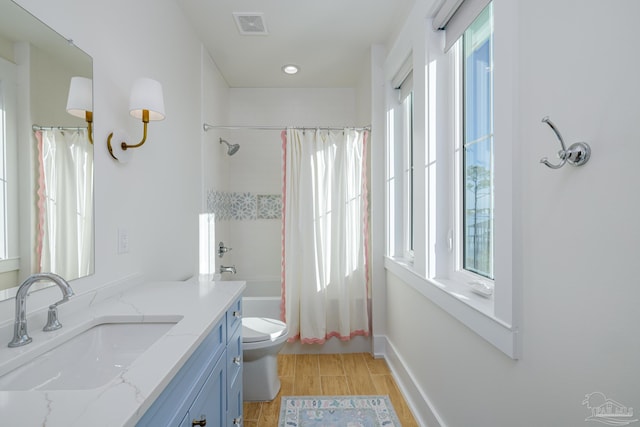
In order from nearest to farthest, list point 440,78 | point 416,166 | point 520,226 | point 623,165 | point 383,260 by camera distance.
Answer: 1. point 623,165
2. point 520,226
3. point 440,78
4. point 416,166
5. point 383,260

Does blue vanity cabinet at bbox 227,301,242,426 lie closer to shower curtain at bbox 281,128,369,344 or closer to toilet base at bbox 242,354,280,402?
toilet base at bbox 242,354,280,402

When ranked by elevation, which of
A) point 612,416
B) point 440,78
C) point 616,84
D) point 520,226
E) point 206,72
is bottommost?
point 612,416

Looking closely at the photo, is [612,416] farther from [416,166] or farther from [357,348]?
[357,348]

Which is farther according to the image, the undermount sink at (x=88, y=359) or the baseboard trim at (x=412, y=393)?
the baseboard trim at (x=412, y=393)

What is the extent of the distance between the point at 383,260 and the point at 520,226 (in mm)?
1695

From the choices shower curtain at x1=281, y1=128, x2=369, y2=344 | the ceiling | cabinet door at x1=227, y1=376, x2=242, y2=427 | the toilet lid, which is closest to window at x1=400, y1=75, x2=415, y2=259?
shower curtain at x1=281, y1=128, x2=369, y2=344

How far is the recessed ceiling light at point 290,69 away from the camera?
2.97 metres

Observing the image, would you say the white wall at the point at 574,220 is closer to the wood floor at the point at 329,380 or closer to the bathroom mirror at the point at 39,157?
the wood floor at the point at 329,380

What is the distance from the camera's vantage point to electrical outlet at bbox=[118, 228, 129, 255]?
1.41m

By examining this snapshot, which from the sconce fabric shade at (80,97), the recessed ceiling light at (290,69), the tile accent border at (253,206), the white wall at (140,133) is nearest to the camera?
the sconce fabric shade at (80,97)

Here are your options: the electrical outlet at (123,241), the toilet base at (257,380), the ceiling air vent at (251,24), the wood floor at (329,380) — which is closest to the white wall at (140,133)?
the electrical outlet at (123,241)

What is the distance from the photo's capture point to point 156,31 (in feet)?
5.84

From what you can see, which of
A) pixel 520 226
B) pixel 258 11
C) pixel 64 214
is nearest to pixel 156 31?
pixel 258 11

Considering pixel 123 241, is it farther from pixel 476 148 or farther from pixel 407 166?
pixel 407 166
